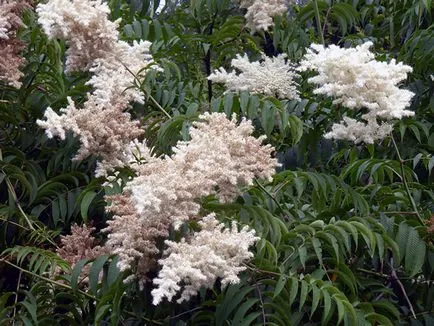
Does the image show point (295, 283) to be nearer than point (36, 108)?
Yes

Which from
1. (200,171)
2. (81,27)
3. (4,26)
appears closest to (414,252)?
(200,171)

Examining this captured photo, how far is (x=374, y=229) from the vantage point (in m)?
3.11

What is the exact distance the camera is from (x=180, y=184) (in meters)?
2.52

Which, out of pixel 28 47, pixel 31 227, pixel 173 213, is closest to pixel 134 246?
pixel 173 213

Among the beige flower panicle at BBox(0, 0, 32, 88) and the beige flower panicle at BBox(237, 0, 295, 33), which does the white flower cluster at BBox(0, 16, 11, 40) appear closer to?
the beige flower panicle at BBox(0, 0, 32, 88)

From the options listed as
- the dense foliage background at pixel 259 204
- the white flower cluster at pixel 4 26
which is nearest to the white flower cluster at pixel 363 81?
the dense foliage background at pixel 259 204

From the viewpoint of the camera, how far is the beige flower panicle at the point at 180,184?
2518 millimetres

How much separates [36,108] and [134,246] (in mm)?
1631

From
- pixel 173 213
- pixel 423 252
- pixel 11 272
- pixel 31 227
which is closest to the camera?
pixel 173 213

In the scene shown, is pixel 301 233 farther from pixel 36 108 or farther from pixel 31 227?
pixel 36 108

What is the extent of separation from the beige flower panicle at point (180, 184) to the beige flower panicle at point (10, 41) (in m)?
0.94

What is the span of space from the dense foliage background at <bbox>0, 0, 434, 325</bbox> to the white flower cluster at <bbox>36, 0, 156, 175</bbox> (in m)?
0.20

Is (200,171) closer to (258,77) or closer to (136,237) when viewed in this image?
(136,237)

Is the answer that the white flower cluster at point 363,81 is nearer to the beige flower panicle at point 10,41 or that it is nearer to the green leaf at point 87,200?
the green leaf at point 87,200
